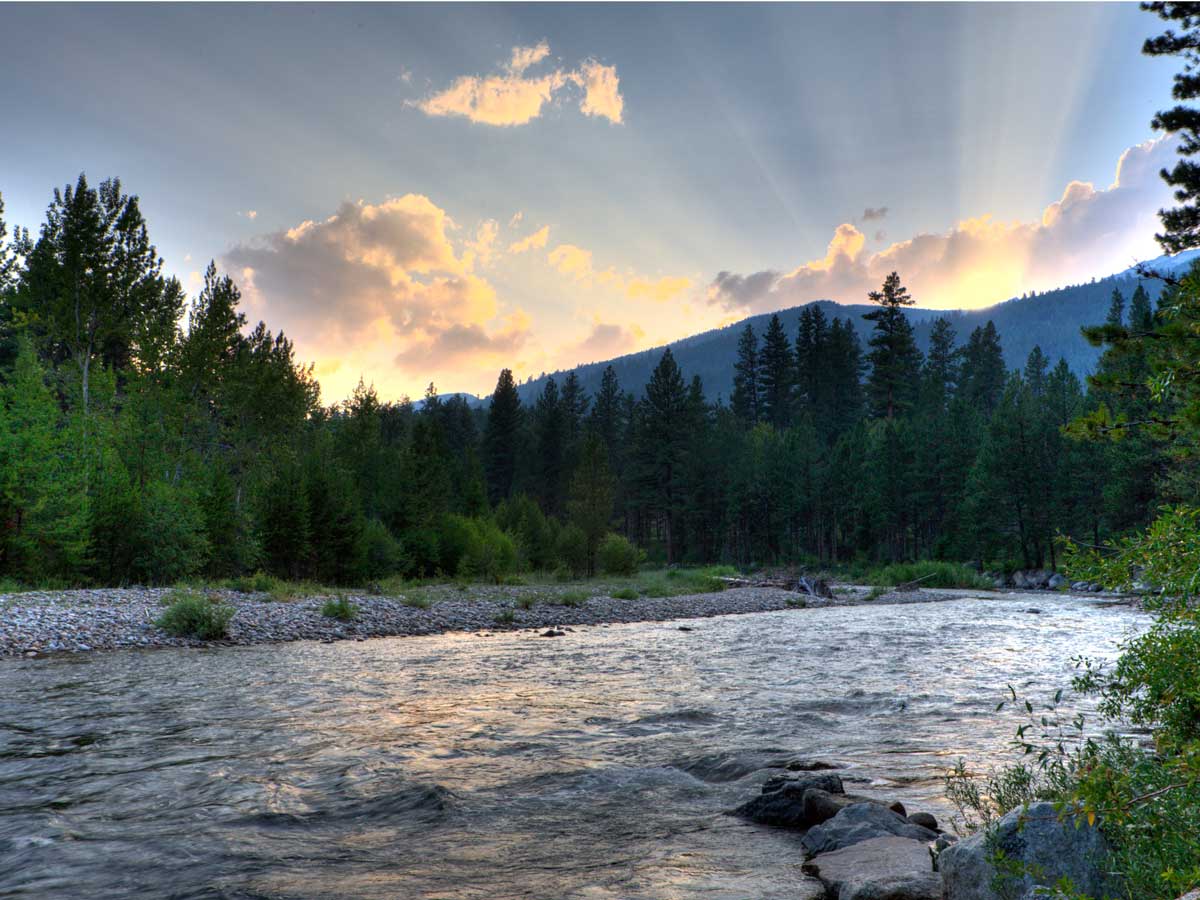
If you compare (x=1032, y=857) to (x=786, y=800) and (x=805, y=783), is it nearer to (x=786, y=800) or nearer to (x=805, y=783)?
(x=786, y=800)

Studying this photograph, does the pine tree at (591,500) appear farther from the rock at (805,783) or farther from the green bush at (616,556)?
the rock at (805,783)

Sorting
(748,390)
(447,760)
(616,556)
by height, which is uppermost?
(748,390)

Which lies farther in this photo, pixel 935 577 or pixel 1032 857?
pixel 935 577

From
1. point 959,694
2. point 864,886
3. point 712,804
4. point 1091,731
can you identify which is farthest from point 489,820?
point 959,694

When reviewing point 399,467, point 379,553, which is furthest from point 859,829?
point 399,467

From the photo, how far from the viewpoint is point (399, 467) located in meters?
40.8

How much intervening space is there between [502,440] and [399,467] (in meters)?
47.2

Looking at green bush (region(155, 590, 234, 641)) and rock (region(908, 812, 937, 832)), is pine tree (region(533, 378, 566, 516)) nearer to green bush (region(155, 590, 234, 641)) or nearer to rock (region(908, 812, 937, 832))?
green bush (region(155, 590, 234, 641))

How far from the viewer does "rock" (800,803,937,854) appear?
5.61 metres

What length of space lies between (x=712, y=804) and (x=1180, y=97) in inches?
745

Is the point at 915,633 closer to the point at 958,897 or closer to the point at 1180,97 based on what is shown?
the point at 1180,97

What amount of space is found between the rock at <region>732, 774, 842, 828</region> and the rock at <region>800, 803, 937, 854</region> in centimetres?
48

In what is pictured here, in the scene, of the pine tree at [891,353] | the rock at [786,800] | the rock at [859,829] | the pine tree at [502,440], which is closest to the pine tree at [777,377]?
the pine tree at [891,353]

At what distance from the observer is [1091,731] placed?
9.46 metres
